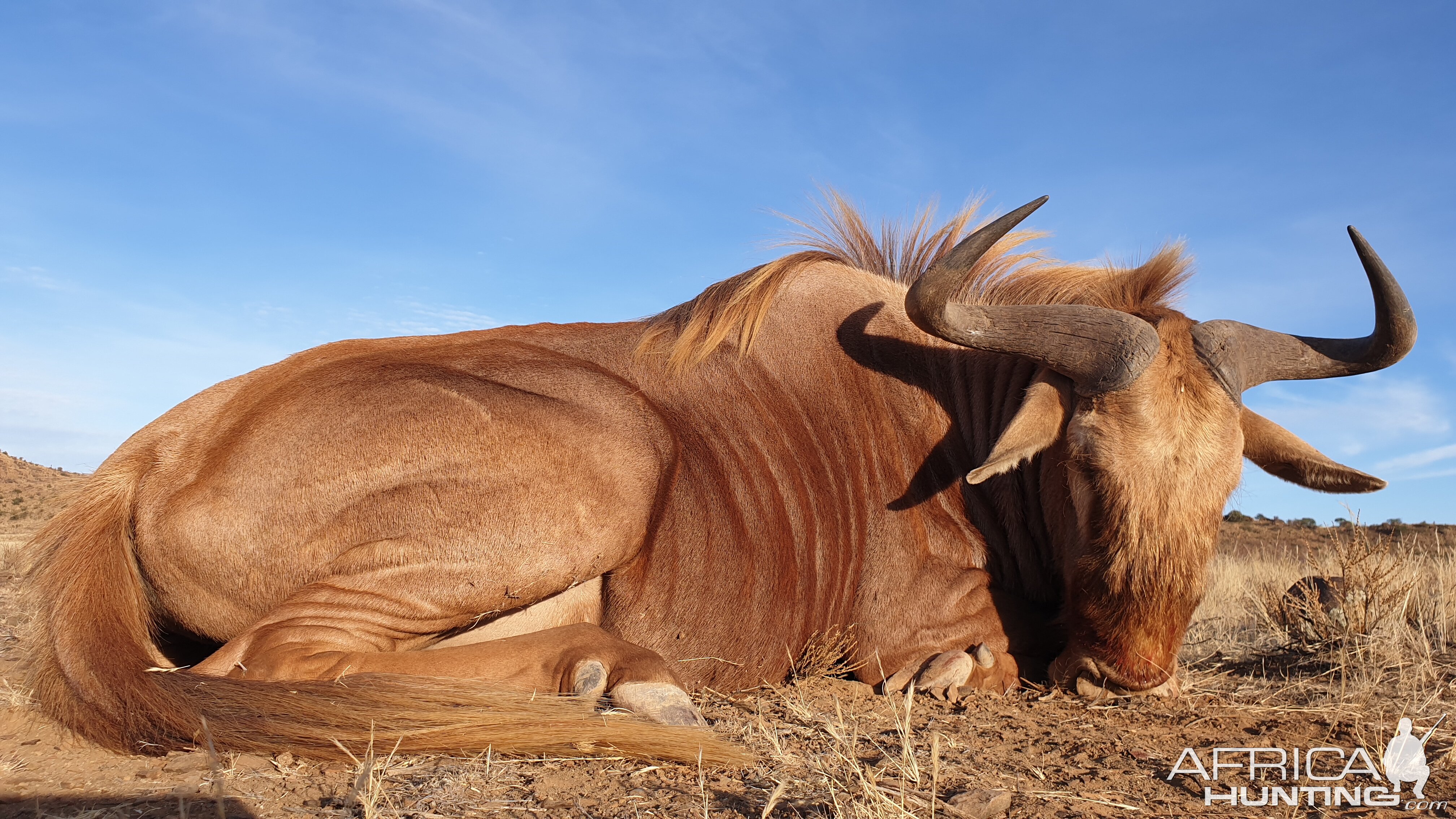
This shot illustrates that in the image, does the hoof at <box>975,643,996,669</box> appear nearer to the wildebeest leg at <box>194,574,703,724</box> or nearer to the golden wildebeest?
the golden wildebeest

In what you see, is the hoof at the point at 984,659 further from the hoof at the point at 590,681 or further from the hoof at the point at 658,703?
the hoof at the point at 590,681

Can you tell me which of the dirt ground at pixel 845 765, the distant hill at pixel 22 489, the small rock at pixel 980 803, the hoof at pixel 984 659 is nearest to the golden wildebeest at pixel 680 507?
the hoof at pixel 984 659

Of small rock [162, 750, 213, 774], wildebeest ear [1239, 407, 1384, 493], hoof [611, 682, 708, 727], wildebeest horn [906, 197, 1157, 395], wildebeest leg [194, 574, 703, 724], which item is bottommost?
small rock [162, 750, 213, 774]

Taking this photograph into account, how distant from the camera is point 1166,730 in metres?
3.54

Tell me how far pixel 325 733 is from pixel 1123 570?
10.5 feet

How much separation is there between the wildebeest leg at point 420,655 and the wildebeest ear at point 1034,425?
159 cm

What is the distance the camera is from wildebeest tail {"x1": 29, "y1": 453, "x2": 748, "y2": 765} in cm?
281

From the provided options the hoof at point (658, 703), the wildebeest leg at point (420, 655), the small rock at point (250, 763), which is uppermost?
the wildebeest leg at point (420, 655)

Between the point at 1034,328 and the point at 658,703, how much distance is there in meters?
2.43

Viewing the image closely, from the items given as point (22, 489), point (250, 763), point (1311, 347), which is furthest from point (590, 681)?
point (22, 489)

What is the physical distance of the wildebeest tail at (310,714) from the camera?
2.81 metres

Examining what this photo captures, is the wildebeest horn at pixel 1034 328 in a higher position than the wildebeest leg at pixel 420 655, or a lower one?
higher

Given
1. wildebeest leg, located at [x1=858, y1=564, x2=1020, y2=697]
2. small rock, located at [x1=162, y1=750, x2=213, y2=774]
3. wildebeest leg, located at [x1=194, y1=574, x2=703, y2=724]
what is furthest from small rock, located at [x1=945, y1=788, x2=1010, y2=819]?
small rock, located at [x1=162, y1=750, x2=213, y2=774]

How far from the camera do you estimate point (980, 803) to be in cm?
248
